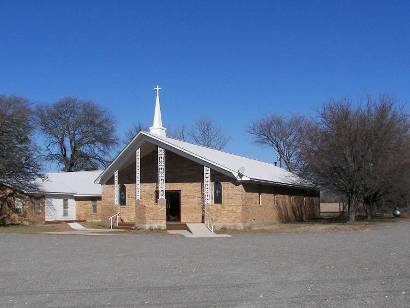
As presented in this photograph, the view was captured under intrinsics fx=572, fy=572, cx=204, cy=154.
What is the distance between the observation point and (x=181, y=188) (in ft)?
107

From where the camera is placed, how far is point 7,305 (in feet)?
27.9

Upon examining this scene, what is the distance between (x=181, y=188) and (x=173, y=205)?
1.86 metres

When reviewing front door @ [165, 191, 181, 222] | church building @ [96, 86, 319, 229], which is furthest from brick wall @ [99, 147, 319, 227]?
front door @ [165, 191, 181, 222]

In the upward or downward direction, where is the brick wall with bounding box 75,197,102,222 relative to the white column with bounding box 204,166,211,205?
downward

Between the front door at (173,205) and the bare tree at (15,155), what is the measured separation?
33.7 ft

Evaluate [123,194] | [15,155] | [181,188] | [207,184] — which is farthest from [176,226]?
[15,155]

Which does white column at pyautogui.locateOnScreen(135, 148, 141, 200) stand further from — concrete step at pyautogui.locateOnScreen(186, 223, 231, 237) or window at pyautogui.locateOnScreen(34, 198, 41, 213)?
window at pyautogui.locateOnScreen(34, 198, 41, 213)

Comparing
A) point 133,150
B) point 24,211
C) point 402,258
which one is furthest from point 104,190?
point 402,258

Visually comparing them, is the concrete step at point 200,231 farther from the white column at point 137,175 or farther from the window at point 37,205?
the window at point 37,205

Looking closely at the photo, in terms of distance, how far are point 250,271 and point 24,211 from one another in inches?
1172

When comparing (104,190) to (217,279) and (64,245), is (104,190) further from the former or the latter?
(217,279)

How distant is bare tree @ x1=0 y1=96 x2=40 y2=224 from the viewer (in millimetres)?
36281

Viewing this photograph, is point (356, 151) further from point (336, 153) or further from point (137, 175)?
point (137, 175)

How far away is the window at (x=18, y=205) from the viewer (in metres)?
38.3
